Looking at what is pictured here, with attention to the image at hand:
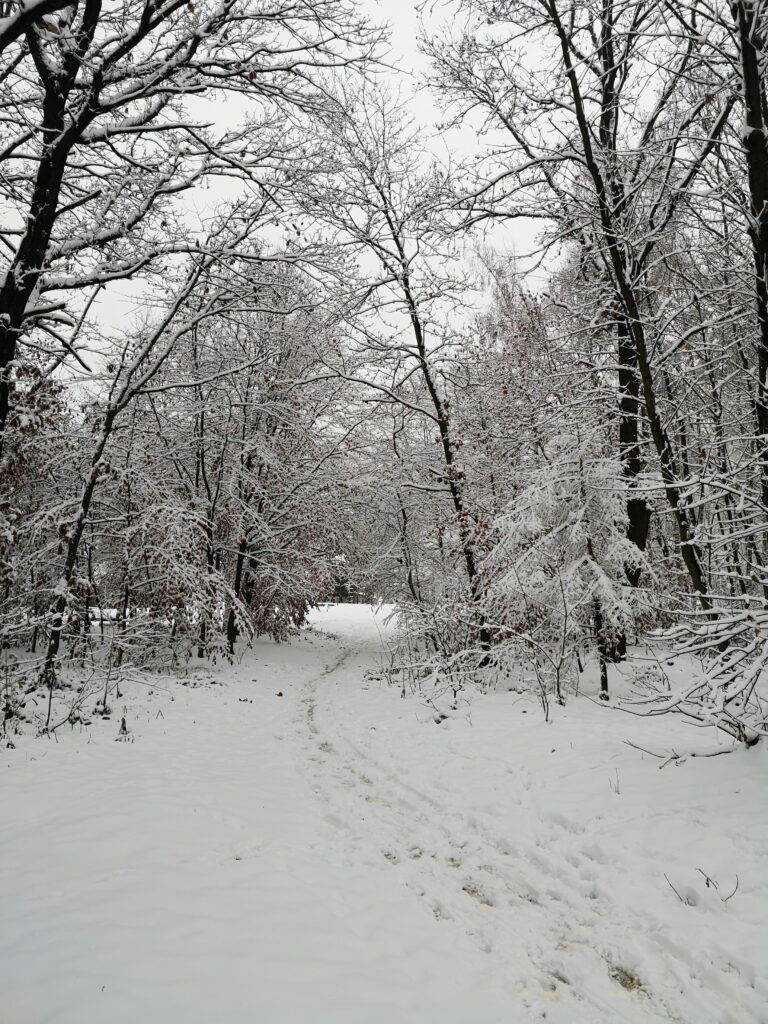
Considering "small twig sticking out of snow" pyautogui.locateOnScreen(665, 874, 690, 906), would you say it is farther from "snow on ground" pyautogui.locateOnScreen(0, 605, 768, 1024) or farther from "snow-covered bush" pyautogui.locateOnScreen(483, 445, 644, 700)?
"snow-covered bush" pyautogui.locateOnScreen(483, 445, 644, 700)

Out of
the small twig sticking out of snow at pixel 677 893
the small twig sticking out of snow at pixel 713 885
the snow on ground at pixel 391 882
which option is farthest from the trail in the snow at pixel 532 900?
the small twig sticking out of snow at pixel 713 885

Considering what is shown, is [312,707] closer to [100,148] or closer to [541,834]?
[541,834]

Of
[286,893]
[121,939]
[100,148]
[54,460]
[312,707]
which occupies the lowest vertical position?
[312,707]

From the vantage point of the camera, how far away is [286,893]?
338 centimetres

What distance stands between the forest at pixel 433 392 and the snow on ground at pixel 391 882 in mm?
69

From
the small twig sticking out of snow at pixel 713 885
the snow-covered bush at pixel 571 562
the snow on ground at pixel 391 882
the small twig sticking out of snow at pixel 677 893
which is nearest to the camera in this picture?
the snow on ground at pixel 391 882

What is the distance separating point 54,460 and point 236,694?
5.61 m

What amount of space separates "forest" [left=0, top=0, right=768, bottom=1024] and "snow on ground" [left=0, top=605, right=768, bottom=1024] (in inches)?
2.7

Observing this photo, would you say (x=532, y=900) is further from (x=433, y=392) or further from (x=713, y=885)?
(x=433, y=392)

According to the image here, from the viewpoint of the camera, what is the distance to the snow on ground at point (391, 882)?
2.49 meters

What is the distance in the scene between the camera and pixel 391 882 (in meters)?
3.65

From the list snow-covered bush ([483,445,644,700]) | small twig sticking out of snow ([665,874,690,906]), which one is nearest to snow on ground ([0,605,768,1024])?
small twig sticking out of snow ([665,874,690,906])

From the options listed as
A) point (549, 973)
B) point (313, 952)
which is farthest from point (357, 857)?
point (549, 973)

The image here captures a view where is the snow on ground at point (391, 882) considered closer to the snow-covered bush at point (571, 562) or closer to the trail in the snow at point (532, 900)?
the trail in the snow at point (532, 900)
